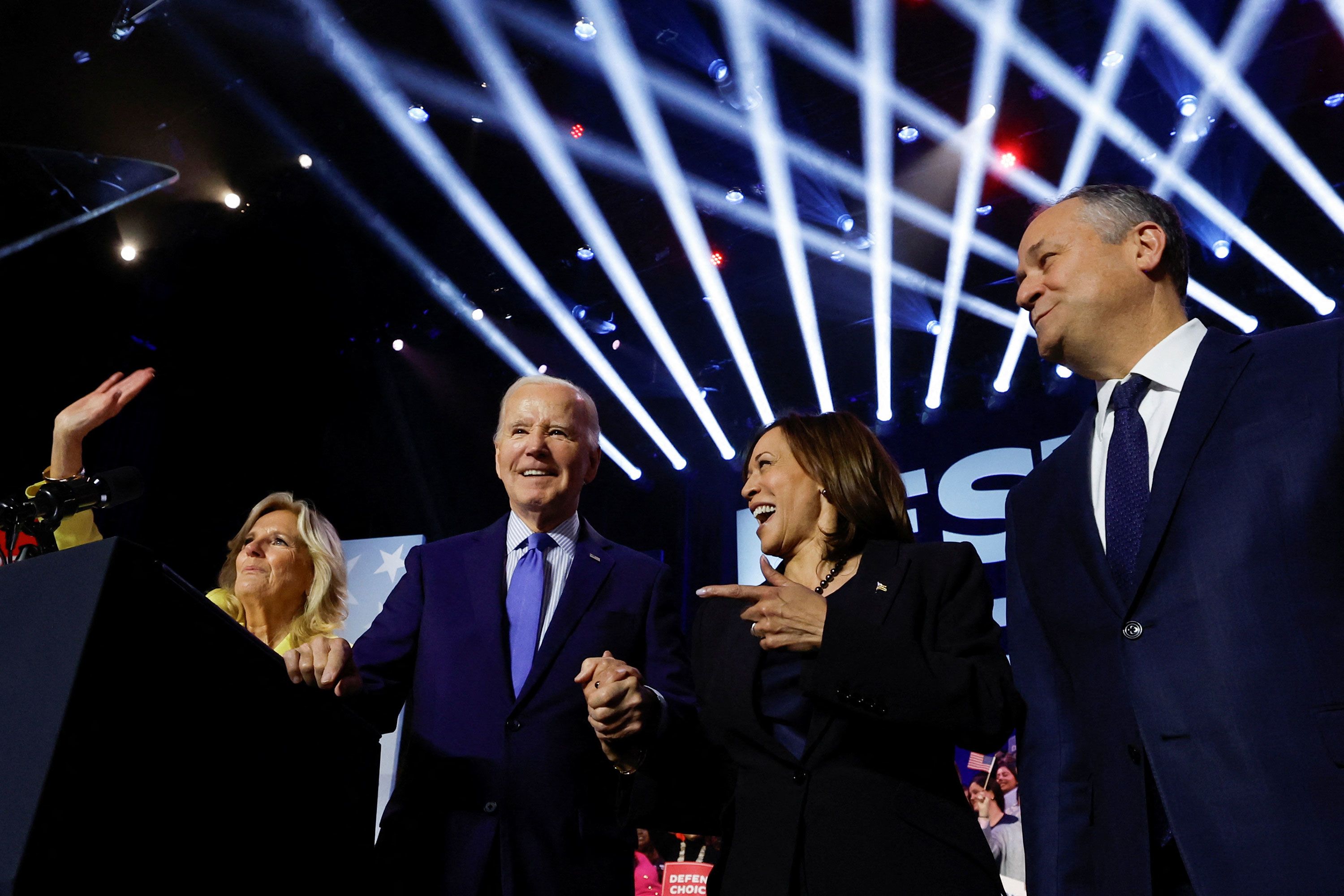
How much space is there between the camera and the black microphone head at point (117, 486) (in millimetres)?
1902

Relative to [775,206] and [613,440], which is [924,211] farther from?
[613,440]

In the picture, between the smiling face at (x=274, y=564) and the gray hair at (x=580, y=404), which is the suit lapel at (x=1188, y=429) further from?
the smiling face at (x=274, y=564)

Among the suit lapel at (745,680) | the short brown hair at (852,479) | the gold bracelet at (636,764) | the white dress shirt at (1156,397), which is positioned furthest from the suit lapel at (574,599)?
the white dress shirt at (1156,397)

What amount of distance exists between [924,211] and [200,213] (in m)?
5.80

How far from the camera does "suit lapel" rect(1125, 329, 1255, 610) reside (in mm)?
1632

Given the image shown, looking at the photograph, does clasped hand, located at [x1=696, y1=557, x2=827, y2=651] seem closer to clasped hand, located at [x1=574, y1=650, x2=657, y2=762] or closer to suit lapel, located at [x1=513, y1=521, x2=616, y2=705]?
clasped hand, located at [x1=574, y1=650, x2=657, y2=762]

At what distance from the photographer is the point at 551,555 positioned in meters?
2.49

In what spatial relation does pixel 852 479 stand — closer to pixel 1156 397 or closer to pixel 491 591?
pixel 1156 397

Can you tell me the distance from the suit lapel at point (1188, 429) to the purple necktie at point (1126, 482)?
37 mm

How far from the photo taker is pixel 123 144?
21.5ft

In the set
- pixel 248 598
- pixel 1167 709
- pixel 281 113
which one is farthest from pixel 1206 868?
pixel 281 113

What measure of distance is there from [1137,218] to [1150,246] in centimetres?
9

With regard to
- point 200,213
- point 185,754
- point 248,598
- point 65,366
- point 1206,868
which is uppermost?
point 200,213

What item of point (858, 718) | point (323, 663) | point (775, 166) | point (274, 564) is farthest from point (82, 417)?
point (775, 166)
